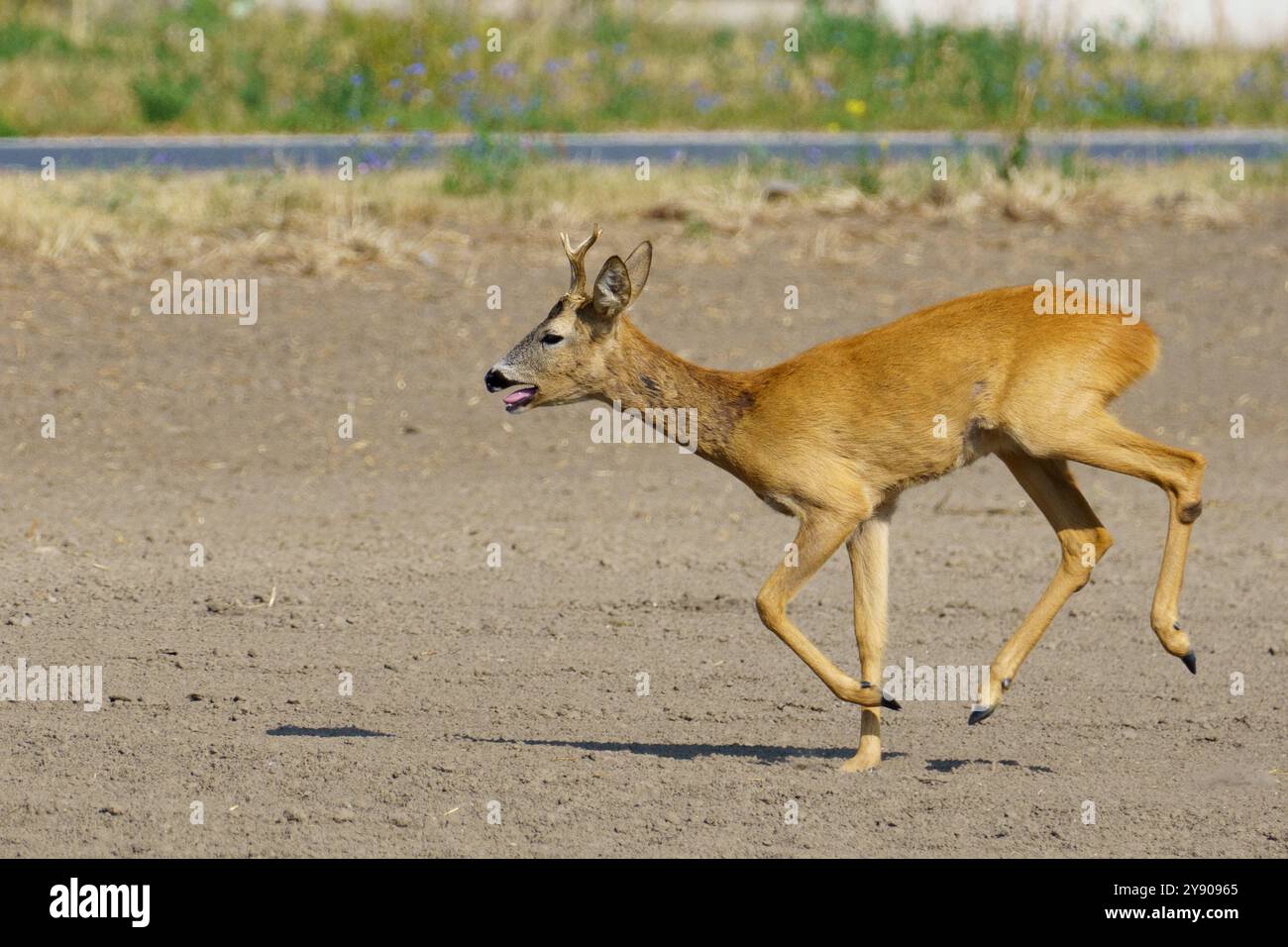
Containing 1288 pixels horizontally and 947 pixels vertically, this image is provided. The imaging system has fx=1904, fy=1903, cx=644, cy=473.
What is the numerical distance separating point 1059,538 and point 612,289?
6.87 feet

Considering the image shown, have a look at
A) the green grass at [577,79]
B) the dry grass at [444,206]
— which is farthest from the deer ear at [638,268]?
the green grass at [577,79]

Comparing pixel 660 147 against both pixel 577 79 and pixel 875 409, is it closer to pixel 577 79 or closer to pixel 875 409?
pixel 577 79

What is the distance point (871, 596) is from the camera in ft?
24.8

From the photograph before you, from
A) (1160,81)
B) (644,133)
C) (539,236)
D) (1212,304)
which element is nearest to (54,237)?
(539,236)

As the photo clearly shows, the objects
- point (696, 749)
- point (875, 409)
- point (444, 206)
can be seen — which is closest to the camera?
point (875, 409)

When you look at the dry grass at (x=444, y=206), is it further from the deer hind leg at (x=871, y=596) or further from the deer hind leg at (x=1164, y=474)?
the deer hind leg at (x=1164, y=474)

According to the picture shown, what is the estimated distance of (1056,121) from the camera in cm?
2091

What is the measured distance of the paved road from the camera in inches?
722

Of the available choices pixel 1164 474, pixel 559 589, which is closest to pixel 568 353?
pixel 1164 474

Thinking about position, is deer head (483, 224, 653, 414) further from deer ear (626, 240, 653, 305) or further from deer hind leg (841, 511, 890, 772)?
deer hind leg (841, 511, 890, 772)

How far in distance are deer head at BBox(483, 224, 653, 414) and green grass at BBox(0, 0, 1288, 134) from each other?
12.1 meters

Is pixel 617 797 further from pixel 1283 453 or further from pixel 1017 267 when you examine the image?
pixel 1017 267

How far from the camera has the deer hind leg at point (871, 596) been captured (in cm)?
747

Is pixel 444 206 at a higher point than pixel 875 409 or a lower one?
higher
